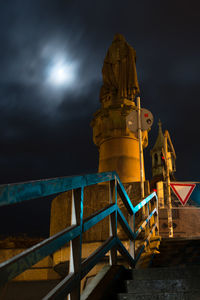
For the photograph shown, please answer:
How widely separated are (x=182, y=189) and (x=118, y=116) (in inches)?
193

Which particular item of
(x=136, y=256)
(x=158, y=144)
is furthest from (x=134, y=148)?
(x=158, y=144)

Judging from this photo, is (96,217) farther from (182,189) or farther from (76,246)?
(182,189)

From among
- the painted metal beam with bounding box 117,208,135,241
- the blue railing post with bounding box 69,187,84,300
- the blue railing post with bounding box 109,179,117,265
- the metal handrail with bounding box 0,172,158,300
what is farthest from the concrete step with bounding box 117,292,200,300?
the painted metal beam with bounding box 117,208,135,241

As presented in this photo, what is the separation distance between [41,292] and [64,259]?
1637mm

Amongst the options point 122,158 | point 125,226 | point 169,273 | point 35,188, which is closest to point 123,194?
point 125,226

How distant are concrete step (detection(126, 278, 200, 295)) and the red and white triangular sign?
688 cm

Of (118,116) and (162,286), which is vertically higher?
(118,116)

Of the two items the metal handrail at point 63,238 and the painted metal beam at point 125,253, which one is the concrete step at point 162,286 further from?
the painted metal beam at point 125,253

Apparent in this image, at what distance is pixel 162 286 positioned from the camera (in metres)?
2.84

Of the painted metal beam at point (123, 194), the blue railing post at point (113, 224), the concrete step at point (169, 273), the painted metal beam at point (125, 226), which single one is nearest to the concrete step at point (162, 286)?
the concrete step at point (169, 273)

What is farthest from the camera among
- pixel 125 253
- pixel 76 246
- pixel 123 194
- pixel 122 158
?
pixel 122 158

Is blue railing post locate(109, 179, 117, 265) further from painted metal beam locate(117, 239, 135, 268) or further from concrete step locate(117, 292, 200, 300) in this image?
concrete step locate(117, 292, 200, 300)

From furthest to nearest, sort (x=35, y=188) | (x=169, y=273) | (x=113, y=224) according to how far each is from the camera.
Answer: (x=113, y=224) < (x=169, y=273) < (x=35, y=188)

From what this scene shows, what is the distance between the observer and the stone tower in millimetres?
12678
